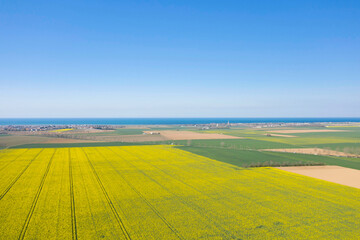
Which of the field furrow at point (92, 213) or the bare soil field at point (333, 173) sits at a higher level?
the field furrow at point (92, 213)

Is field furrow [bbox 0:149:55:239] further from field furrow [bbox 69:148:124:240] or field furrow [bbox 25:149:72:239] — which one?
field furrow [bbox 69:148:124:240]

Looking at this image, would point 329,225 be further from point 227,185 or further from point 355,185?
point 355,185

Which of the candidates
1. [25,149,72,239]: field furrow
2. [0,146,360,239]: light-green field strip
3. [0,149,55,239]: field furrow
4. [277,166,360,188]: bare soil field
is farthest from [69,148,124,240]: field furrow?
[277,166,360,188]: bare soil field

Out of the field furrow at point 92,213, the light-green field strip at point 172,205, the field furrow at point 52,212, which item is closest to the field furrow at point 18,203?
the light-green field strip at point 172,205

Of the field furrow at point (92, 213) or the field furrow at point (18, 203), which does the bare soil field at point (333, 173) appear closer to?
the field furrow at point (92, 213)

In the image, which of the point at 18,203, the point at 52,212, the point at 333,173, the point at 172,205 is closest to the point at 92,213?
the point at 52,212

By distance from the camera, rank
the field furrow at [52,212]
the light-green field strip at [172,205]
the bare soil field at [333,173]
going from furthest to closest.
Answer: the bare soil field at [333,173]
the light-green field strip at [172,205]
the field furrow at [52,212]

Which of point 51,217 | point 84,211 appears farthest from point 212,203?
point 51,217

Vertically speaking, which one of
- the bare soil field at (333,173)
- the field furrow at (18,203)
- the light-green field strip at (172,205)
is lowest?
the bare soil field at (333,173)
